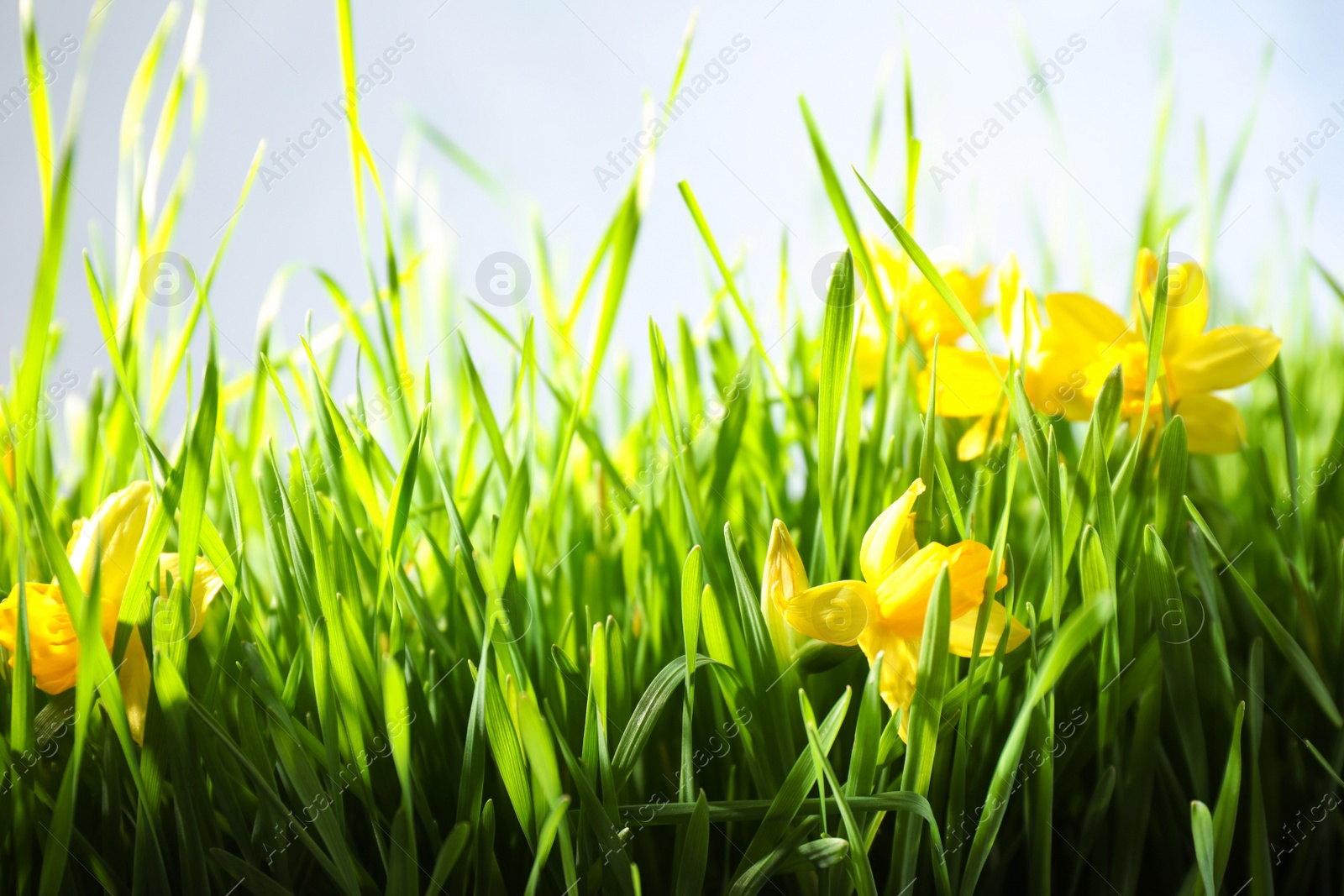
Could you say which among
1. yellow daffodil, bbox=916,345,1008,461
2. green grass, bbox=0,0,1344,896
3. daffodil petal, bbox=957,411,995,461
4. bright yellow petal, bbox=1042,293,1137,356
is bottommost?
green grass, bbox=0,0,1344,896

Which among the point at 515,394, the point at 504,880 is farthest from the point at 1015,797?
A: the point at 515,394

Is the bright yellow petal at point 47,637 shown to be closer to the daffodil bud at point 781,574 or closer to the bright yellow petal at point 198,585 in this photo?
the bright yellow petal at point 198,585

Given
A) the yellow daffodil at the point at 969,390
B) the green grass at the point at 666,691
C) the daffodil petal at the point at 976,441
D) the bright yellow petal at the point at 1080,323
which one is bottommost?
the green grass at the point at 666,691

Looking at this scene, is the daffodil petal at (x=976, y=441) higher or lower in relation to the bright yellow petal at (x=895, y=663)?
higher

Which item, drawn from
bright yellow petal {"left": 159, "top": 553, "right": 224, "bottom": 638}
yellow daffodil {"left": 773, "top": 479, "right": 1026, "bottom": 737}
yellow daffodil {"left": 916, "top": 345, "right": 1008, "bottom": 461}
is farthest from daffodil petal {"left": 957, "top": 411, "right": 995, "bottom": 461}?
bright yellow petal {"left": 159, "top": 553, "right": 224, "bottom": 638}

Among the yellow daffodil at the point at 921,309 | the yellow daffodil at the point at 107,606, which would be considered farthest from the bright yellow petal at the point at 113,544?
the yellow daffodil at the point at 921,309

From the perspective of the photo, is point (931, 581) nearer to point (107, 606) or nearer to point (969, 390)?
point (969, 390)

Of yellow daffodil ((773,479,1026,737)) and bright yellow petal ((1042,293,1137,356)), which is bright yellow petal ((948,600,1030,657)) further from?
bright yellow petal ((1042,293,1137,356))
